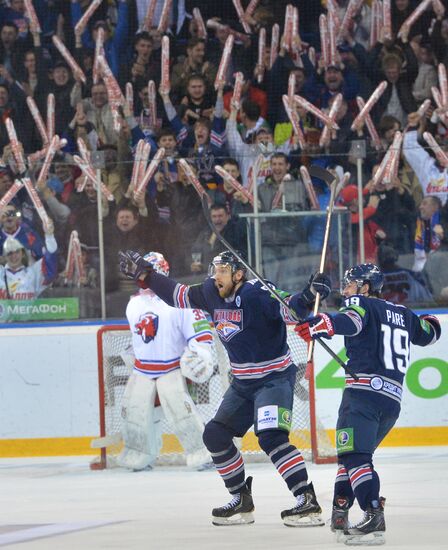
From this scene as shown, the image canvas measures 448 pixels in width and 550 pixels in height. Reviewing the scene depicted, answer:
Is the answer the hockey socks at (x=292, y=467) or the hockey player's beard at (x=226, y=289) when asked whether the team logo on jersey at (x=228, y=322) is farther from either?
the hockey socks at (x=292, y=467)

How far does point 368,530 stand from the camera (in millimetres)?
4531

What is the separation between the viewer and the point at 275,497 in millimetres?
6168

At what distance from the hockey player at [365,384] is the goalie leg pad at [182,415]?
282cm

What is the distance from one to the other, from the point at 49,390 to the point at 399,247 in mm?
2609

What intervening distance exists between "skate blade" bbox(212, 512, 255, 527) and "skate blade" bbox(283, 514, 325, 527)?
24 cm

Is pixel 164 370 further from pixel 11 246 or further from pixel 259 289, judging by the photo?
pixel 259 289

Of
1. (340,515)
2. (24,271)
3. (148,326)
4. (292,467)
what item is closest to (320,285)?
(292,467)

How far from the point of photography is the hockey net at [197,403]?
7.92m

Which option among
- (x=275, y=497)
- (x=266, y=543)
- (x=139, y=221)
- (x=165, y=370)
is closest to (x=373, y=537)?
(x=266, y=543)

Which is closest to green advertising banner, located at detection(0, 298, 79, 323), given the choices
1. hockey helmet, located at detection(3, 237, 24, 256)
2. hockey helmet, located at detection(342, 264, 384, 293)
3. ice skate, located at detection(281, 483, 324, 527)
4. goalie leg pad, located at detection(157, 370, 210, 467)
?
hockey helmet, located at detection(3, 237, 24, 256)

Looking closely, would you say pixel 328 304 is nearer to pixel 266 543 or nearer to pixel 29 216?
pixel 29 216

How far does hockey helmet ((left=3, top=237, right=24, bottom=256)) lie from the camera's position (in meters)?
8.62

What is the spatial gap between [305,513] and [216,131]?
500 centimetres

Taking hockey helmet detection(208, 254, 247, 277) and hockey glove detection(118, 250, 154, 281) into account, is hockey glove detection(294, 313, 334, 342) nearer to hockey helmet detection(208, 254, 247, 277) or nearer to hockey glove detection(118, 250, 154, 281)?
hockey helmet detection(208, 254, 247, 277)
